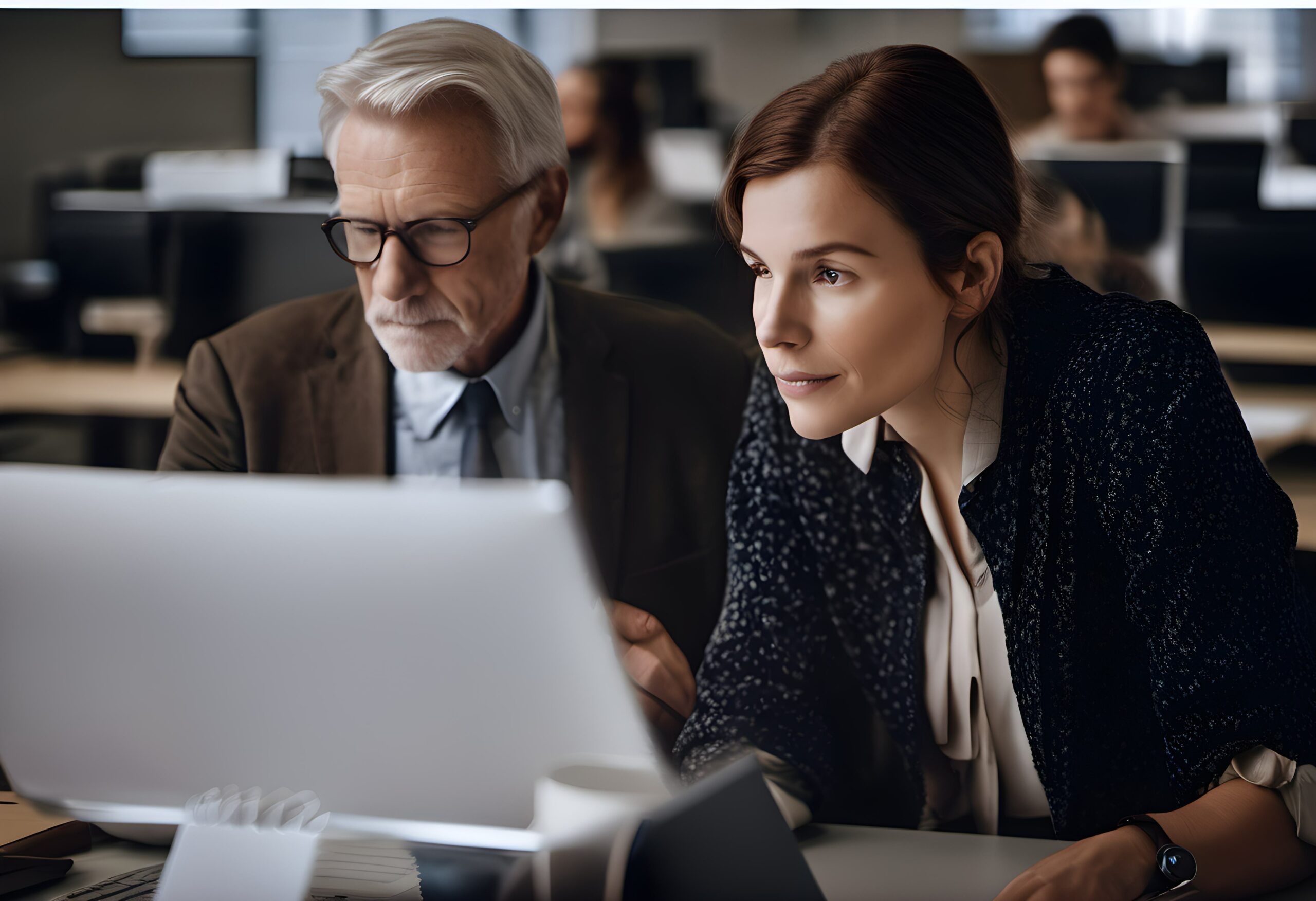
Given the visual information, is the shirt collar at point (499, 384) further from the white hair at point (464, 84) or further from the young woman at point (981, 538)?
the young woman at point (981, 538)

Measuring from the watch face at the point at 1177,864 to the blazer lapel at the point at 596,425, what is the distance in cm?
85

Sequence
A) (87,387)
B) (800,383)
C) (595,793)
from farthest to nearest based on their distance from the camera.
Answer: (87,387)
(800,383)
(595,793)

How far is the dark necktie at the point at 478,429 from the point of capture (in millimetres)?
1686

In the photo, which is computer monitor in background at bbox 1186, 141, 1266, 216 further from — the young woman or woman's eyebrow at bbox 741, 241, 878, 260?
woman's eyebrow at bbox 741, 241, 878, 260

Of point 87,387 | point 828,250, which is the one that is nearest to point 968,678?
point 828,250

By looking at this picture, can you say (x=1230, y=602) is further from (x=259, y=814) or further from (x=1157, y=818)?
(x=259, y=814)

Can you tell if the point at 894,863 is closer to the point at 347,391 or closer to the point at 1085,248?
the point at 1085,248

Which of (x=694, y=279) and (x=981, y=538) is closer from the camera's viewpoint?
(x=981, y=538)

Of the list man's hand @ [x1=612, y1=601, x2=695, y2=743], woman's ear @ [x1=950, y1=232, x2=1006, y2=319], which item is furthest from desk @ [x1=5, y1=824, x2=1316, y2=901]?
woman's ear @ [x1=950, y1=232, x2=1006, y2=319]

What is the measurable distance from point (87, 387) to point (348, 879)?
108 centimetres

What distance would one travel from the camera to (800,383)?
147cm

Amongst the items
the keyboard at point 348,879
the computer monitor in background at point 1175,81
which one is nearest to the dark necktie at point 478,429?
the keyboard at point 348,879

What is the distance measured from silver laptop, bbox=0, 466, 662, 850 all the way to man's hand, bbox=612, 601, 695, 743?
740 millimetres

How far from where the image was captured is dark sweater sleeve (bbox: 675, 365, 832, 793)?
1.50m
